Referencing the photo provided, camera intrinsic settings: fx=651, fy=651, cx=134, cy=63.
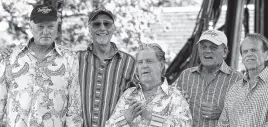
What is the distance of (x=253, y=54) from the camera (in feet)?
15.3

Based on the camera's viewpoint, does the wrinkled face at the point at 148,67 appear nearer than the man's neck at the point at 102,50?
Yes

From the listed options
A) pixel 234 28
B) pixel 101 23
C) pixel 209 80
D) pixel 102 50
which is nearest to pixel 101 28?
pixel 101 23

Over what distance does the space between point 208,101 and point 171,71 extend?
3.28 m

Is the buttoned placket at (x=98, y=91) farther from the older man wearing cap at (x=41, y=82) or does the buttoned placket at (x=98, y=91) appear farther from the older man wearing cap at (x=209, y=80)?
the older man wearing cap at (x=209, y=80)

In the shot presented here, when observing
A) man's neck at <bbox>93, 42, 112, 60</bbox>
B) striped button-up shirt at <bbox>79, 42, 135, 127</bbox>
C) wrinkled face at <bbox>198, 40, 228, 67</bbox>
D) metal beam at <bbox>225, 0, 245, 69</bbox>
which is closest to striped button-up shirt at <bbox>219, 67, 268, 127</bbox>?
wrinkled face at <bbox>198, 40, 228, 67</bbox>

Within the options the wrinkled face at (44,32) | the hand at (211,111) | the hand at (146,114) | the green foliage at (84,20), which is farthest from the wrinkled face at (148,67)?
the green foliage at (84,20)

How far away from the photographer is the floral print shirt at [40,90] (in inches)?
191

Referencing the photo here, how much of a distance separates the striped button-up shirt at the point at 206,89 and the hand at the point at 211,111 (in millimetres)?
66

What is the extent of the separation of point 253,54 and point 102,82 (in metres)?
1.25

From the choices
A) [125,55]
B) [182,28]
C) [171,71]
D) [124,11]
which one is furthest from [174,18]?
[125,55]

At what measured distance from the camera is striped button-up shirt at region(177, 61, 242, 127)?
16.5ft

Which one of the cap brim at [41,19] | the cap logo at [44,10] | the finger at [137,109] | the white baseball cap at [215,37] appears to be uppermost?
the cap logo at [44,10]

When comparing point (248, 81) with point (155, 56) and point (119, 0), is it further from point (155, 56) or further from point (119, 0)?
point (119, 0)

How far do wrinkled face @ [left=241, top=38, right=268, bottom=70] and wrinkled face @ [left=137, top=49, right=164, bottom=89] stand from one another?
0.63 m
